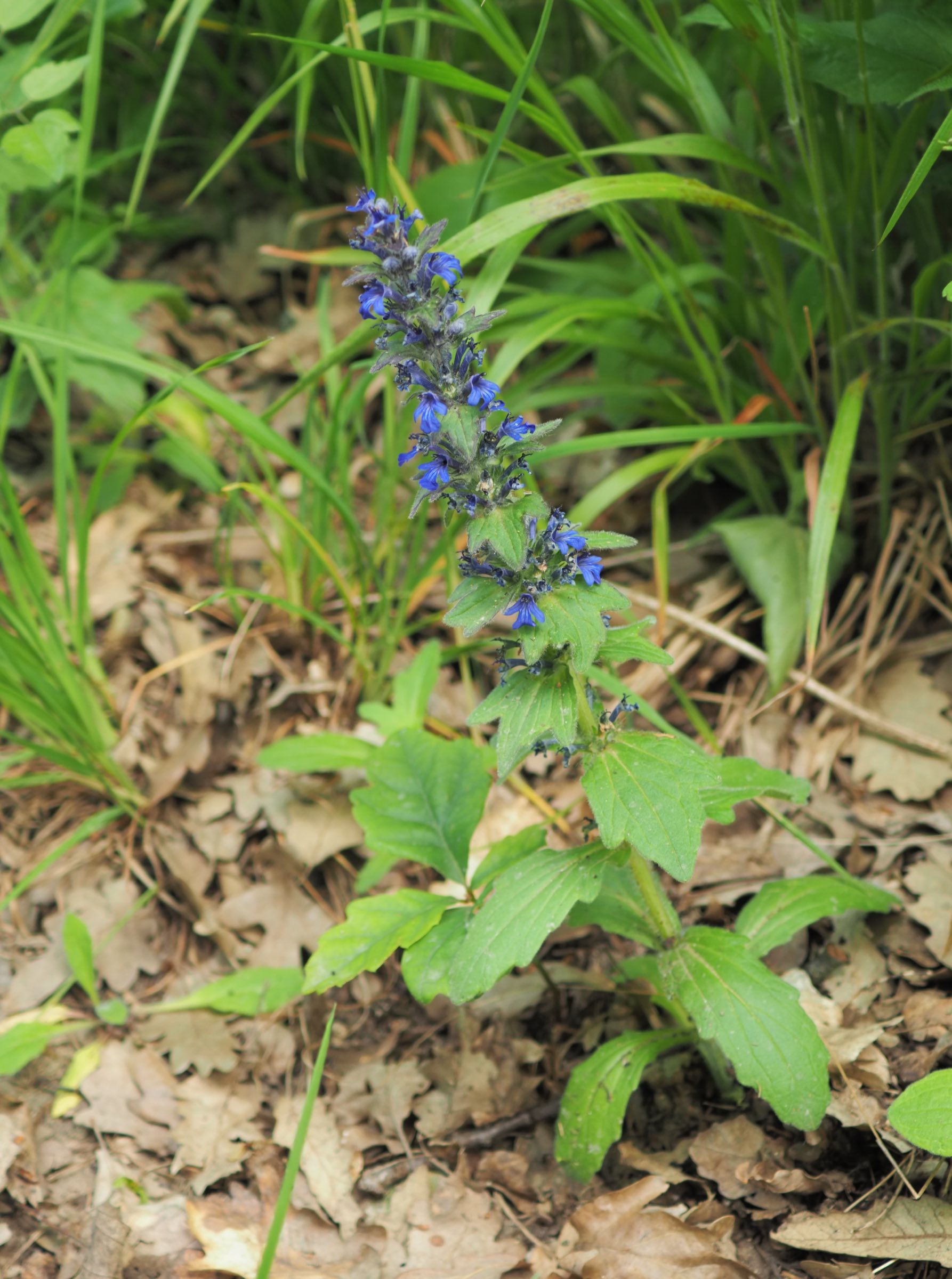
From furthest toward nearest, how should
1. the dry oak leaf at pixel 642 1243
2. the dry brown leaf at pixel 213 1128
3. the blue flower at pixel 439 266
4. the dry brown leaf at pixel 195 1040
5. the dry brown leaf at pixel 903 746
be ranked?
1. the dry brown leaf at pixel 903 746
2. the dry brown leaf at pixel 195 1040
3. the dry brown leaf at pixel 213 1128
4. the dry oak leaf at pixel 642 1243
5. the blue flower at pixel 439 266

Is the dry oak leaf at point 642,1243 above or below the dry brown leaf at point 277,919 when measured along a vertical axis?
below

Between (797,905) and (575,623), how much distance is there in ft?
3.25

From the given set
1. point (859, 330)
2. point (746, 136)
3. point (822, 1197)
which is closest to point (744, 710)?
point (859, 330)

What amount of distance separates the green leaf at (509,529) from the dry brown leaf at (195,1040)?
170 centimetres

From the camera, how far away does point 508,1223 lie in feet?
7.55

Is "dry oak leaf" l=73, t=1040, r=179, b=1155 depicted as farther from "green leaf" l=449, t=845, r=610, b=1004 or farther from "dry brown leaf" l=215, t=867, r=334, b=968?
"green leaf" l=449, t=845, r=610, b=1004

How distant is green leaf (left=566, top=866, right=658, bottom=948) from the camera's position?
230 cm

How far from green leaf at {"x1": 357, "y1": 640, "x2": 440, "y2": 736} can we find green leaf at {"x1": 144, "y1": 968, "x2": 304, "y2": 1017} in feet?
2.36

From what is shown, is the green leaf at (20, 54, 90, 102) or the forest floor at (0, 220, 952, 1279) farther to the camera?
the green leaf at (20, 54, 90, 102)

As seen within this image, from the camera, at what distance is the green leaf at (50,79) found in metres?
2.67

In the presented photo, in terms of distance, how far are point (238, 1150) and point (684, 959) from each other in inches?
48.8

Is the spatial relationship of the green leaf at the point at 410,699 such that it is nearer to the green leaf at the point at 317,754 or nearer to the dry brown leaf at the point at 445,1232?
the green leaf at the point at 317,754

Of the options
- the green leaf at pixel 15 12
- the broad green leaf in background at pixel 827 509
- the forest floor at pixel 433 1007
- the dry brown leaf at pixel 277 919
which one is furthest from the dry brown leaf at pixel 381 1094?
the green leaf at pixel 15 12

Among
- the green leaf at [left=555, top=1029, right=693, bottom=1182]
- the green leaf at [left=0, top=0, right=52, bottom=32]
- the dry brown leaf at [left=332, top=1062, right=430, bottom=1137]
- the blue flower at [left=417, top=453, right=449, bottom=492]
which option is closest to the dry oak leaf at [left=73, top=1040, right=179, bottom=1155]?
the dry brown leaf at [left=332, top=1062, right=430, bottom=1137]
